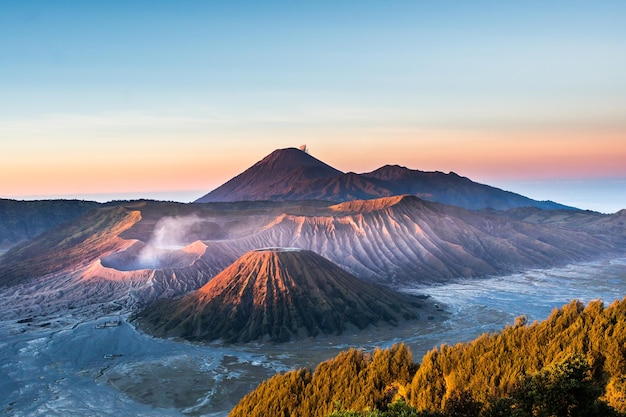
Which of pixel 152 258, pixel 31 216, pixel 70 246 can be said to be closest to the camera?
pixel 152 258

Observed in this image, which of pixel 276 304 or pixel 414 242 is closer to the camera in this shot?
pixel 276 304

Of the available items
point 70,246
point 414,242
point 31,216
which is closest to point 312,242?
point 414,242

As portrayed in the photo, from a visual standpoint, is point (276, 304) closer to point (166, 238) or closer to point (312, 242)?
point (312, 242)

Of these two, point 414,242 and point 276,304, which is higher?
point 414,242

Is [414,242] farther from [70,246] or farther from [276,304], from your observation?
[70,246]

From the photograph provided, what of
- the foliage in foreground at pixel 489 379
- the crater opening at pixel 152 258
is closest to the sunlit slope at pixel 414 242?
the crater opening at pixel 152 258

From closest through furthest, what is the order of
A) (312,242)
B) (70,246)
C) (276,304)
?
1. (276,304)
2. (312,242)
3. (70,246)

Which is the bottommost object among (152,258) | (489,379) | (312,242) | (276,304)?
(276,304)
